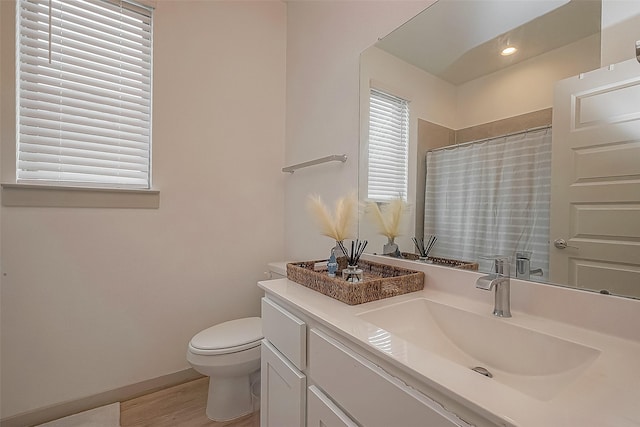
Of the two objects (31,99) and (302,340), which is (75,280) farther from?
(302,340)

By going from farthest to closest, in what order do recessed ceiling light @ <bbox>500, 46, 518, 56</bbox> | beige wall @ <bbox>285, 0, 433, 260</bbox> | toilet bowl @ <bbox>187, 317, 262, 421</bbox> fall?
beige wall @ <bbox>285, 0, 433, 260</bbox> < toilet bowl @ <bbox>187, 317, 262, 421</bbox> < recessed ceiling light @ <bbox>500, 46, 518, 56</bbox>

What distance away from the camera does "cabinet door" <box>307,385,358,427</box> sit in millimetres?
696

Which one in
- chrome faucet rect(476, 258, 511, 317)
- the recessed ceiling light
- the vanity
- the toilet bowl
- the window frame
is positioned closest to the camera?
the vanity

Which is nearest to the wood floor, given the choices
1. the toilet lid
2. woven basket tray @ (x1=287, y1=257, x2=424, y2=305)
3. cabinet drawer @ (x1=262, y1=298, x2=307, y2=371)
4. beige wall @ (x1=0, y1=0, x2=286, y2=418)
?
beige wall @ (x1=0, y1=0, x2=286, y2=418)

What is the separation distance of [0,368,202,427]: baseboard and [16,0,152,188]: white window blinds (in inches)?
45.7

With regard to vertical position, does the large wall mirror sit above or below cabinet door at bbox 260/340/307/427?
above

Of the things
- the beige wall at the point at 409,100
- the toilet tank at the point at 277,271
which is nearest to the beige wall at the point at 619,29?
the beige wall at the point at 409,100

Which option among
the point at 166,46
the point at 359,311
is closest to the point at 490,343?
the point at 359,311

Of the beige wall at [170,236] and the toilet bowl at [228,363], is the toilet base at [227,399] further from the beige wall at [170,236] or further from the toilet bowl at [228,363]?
the beige wall at [170,236]

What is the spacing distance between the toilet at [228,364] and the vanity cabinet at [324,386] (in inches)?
11.9

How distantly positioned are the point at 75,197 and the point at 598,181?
2.15 meters

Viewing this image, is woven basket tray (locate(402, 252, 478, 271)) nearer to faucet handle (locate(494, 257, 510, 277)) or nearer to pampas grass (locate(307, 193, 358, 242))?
faucet handle (locate(494, 257, 510, 277))

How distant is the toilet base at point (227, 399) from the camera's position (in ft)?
4.73

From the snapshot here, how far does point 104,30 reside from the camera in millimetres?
1543
